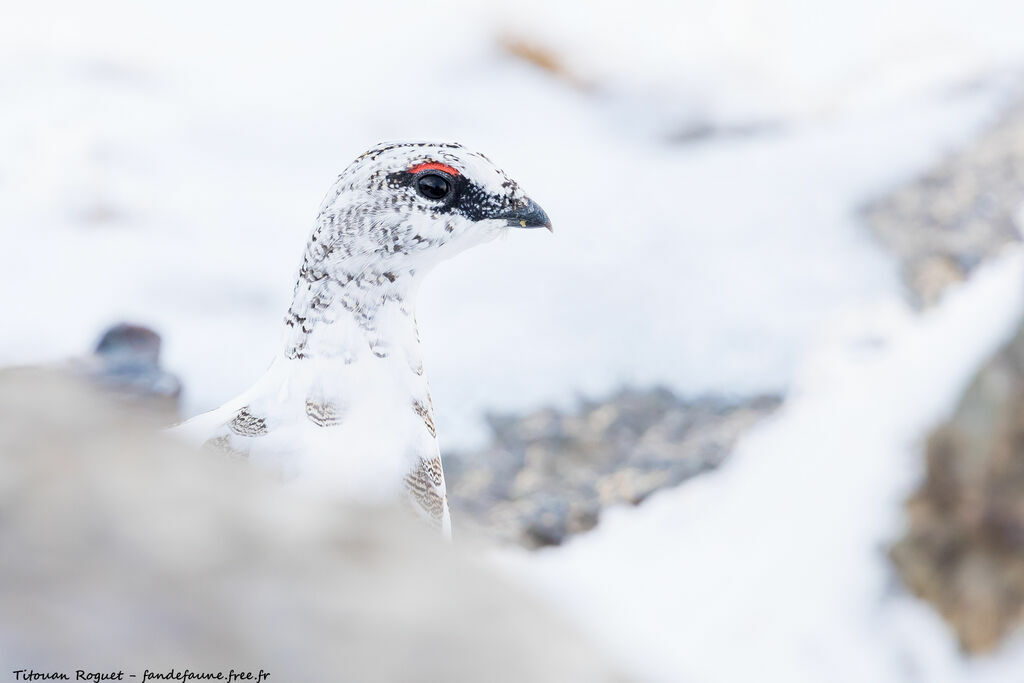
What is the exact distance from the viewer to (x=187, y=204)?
A: 5785mm

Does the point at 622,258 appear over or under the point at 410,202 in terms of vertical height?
over

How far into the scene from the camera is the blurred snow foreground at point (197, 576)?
2.90 ft

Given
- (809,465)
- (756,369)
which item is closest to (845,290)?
(756,369)

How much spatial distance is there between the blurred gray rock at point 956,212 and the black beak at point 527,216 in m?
3.77

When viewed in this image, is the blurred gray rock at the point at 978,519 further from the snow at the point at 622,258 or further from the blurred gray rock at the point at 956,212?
the blurred gray rock at the point at 956,212

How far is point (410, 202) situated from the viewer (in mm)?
2061

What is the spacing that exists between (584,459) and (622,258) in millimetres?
1794

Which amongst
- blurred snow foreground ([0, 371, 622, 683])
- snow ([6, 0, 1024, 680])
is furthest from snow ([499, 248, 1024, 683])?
blurred snow foreground ([0, 371, 622, 683])

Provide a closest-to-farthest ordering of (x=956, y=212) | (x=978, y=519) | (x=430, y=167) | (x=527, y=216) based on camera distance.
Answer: (x=430, y=167) < (x=527, y=216) < (x=978, y=519) < (x=956, y=212)

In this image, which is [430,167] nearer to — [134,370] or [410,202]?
[410,202]

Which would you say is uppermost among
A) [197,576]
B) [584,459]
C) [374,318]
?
[584,459]

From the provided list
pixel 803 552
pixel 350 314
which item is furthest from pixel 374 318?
pixel 803 552

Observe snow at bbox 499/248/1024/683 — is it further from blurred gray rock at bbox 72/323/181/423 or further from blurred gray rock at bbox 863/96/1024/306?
blurred gray rock at bbox 72/323/181/423

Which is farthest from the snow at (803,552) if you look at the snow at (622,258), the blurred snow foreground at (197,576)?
the blurred snow foreground at (197,576)
